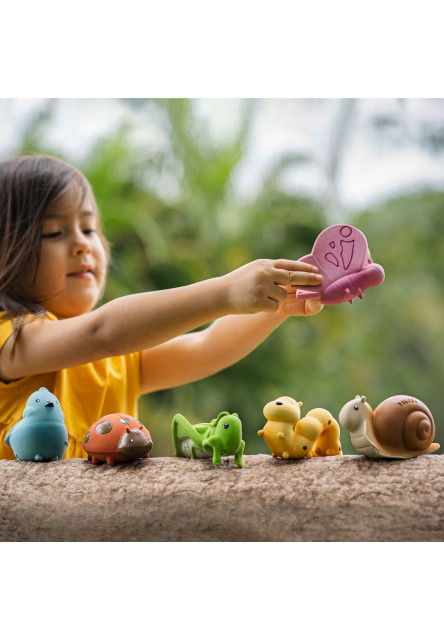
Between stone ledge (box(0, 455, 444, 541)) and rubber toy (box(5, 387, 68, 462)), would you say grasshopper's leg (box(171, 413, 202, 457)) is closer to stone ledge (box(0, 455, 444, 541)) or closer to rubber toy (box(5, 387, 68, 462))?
stone ledge (box(0, 455, 444, 541))

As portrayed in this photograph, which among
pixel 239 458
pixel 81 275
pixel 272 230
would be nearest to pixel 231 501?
pixel 239 458

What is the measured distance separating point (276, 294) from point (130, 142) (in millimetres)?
3112

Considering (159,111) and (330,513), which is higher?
(159,111)

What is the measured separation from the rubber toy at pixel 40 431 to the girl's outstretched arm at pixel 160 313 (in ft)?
0.19

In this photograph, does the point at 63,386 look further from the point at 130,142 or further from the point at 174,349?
the point at 130,142

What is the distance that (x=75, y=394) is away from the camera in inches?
44.4

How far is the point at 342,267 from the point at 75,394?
54 centimetres

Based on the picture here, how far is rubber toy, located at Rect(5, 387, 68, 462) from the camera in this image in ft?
3.08

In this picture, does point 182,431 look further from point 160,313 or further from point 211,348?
point 211,348

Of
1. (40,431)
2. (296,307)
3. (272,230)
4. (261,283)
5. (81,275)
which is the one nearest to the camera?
(261,283)

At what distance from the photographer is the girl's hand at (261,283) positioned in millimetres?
822

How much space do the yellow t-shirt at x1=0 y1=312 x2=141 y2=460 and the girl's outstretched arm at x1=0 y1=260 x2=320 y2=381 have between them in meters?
0.10

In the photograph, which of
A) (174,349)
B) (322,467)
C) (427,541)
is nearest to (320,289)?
(322,467)

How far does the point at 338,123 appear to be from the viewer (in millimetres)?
4055
